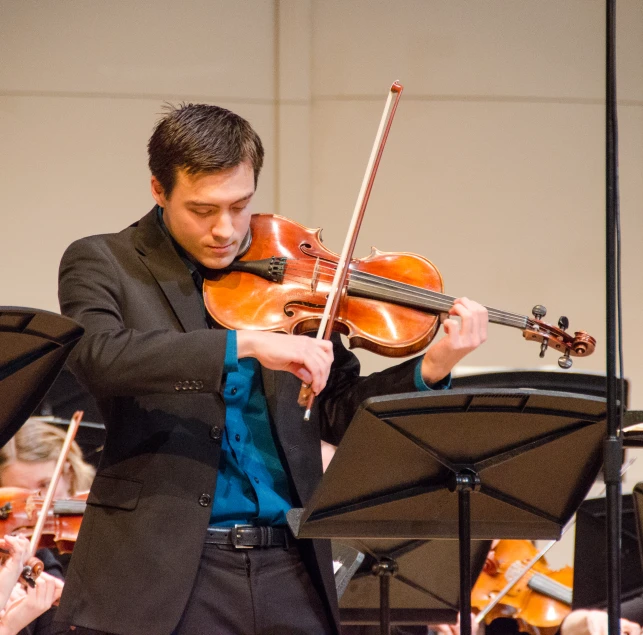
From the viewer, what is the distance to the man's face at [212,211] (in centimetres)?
180

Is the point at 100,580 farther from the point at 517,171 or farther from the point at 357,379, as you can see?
the point at 517,171

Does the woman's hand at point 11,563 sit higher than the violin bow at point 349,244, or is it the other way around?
the violin bow at point 349,244

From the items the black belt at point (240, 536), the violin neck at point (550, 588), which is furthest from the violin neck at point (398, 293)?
the violin neck at point (550, 588)

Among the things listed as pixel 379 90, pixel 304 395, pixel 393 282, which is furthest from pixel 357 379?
pixel 379 90

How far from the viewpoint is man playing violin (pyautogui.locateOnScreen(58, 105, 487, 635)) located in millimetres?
1611

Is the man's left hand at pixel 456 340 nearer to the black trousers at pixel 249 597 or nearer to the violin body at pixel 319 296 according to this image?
the violin body at pixel 319 296

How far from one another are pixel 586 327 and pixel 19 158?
2671 millimetres

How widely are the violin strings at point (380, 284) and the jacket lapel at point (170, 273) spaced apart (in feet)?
0.70

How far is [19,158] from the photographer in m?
4.20

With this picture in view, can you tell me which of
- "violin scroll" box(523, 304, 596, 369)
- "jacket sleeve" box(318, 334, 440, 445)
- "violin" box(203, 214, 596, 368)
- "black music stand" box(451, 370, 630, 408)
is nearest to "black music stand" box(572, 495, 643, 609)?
"black music stand" box(451, 370, 630, 408)

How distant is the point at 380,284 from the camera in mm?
1937

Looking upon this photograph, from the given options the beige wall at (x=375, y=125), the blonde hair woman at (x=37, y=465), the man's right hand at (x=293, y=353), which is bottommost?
the blonde hair woman at (x=37, y=465)

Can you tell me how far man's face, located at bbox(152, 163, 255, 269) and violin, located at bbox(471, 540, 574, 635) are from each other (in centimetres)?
201

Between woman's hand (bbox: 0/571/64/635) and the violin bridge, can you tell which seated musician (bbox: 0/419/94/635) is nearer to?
woman's hand (bbox: 0/571/64/635)
